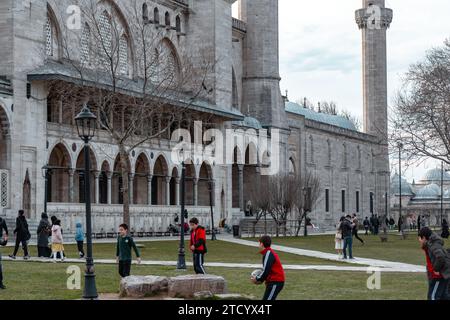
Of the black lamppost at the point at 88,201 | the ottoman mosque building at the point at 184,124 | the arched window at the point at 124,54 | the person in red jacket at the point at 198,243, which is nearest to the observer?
the black lamppost at the point at 88,201

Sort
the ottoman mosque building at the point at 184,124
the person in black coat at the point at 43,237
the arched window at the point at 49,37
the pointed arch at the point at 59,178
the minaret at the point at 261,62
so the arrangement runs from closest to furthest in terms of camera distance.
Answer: the person in black coat at the point at 43,237, the ottoman mosque building at the point at 184,124, the arched window at the point at 49,37, the pointed arch at the point at 59,178, the minaret at the point at 261,62

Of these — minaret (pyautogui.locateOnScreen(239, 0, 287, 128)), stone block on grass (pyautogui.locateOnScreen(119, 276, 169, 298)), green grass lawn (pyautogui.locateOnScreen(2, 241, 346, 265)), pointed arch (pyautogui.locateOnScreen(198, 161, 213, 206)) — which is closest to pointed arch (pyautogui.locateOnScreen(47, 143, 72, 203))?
green grass lawn (pyautogui.locateOnScreen(2, 241, 346, 265))

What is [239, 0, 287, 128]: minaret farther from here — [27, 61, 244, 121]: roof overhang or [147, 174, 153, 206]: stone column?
[147, 174, 153, 206]: stone column

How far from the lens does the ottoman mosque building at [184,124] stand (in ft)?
155

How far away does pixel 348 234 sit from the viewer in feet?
115

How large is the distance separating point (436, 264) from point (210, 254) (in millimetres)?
22618

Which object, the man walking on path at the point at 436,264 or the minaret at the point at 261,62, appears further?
the minaret at the point at 261,62

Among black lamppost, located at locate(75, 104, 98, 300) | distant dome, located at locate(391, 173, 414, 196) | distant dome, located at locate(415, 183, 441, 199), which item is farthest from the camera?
distant dome, located at locate(391, 173, 414, 196)

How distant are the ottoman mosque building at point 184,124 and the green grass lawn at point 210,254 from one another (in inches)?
317

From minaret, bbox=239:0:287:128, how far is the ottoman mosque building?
3.2 inches

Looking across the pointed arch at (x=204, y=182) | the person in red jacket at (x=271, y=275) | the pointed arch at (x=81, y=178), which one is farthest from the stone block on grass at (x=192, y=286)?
the pointed arch at (x=204, y=182)

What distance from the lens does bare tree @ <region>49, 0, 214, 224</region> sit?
4344 centimetres

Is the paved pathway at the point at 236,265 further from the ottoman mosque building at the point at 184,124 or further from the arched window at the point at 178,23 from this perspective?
the arched window at the point at 178,23
